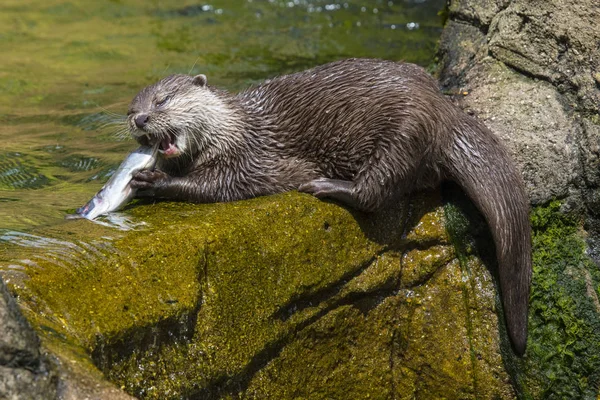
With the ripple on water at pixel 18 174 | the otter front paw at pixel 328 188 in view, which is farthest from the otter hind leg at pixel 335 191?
the ripple on water at pixel 18 174

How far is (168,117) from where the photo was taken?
3754mm

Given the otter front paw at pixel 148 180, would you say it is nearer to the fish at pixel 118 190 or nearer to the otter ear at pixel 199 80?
the fish at pixel 118 190

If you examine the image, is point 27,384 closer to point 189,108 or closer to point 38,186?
point 189,108

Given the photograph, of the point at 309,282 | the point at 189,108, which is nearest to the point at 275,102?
the point at 189,108

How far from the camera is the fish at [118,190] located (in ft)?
11.0

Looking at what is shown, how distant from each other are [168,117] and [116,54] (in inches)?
137

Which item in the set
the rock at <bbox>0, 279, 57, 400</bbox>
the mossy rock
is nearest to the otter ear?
the mossy rock

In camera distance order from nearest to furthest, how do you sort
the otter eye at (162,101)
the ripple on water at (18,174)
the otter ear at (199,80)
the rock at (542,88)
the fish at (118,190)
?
the fish at (118,190)
the rock at (542,88)
the otter eye at (162,101)
the otter ear at (199,80)
the ripple on water at (18,174)

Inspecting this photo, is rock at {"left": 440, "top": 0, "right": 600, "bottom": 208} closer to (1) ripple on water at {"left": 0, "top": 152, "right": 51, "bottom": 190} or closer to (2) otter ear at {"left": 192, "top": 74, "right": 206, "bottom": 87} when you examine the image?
(2) otter ear at {"left": 192, "top": 74, "right": 206, "bottom": 87}

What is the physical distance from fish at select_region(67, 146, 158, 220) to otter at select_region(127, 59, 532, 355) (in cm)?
5

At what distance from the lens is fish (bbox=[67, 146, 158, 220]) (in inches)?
132

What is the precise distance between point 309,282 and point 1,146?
2349 millimetres

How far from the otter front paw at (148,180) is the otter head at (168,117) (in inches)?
8.3

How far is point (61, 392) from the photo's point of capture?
7.32 feet
